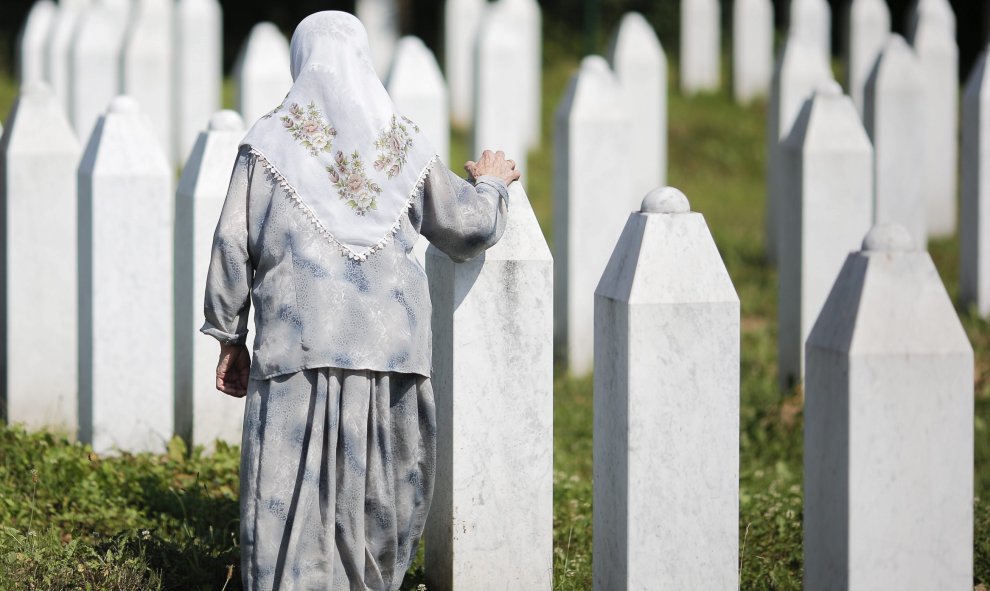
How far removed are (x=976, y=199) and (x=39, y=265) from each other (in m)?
5.47

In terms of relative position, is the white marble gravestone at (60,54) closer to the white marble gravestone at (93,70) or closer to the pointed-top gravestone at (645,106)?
the white marble gravestone at (93,70)

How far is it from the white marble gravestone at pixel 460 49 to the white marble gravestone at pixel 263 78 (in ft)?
14.1

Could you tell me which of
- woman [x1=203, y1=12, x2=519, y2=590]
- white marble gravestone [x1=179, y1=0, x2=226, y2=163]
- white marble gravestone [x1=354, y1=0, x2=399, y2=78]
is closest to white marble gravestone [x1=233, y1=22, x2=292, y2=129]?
white marble gravestone [x1=179, y1=0, x2=226, y2=163]

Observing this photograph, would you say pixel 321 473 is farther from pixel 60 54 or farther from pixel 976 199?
pixel 60 54

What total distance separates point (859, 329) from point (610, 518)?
3.09ft

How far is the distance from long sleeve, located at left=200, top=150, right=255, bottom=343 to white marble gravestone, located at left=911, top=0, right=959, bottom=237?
Result: 26.9ft

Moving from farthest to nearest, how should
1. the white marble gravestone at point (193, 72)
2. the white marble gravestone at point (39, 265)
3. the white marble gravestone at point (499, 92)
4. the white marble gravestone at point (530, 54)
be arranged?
the white marble gravestone at point (530, 54)
the white marble gravestone at point (193, 72)
the white marble gravestone at point (499, 92)
the white marble gravestone at point (39, 265)

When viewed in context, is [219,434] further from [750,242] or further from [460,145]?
[460,145]

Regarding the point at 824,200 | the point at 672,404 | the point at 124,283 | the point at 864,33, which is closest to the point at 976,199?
the point at 824,200

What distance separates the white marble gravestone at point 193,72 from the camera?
1339 cm

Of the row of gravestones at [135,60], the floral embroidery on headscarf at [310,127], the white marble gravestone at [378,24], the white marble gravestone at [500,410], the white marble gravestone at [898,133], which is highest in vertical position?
the white marble gravestone at [378,24]

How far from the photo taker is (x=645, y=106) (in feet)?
37.4

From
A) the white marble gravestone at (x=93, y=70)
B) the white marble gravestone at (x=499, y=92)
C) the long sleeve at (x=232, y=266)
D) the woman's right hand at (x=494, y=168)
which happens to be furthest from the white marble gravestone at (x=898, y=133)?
the white marble gravestone at (x=93, y=70)

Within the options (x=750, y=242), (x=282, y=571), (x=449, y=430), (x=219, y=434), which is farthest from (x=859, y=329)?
(x=750, y=242)
